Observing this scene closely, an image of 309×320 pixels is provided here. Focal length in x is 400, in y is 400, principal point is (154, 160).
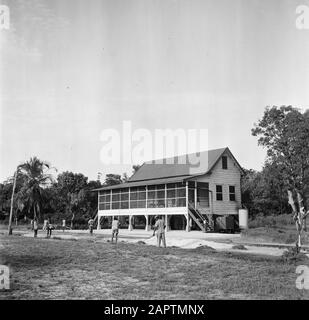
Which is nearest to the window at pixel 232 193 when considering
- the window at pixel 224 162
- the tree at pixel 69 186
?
the window at pixel 224 162

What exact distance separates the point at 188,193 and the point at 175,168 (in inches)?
228

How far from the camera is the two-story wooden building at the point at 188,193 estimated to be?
33.4m

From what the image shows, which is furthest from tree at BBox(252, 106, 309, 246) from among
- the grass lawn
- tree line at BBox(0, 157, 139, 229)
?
tree line at BBox(0, 157, 139, 229)

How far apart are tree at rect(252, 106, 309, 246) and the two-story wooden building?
1350 cm

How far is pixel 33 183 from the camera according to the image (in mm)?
54656

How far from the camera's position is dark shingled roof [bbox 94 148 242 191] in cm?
3538

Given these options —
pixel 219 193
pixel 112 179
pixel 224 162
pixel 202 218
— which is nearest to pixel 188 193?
pixel 202 218

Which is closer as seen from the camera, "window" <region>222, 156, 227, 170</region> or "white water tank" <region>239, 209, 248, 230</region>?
"white water tank" <region>239, 209, 248, 230</region>

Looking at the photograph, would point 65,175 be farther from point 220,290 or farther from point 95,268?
point 220,290

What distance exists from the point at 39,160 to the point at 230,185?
1174 inches

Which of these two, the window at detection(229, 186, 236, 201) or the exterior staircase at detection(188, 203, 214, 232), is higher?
the window at detection(229, 186, 236, 201)

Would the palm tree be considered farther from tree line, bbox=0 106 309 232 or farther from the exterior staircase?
the exterior staircase

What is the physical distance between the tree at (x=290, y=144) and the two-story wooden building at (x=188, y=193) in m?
13.5

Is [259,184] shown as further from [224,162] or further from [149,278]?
[224,162]
